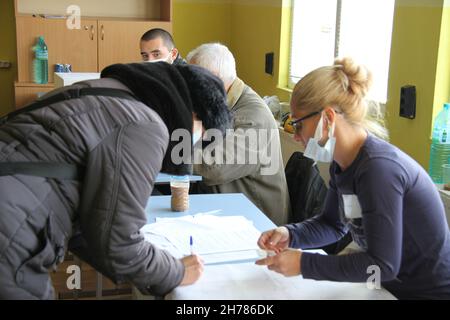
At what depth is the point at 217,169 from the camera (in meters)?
2.73

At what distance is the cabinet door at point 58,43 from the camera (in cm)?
→ 480

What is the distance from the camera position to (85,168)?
1.22 m

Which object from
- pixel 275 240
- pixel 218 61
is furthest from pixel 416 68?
pixel 275 240

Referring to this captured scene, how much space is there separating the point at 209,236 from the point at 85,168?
2.74 ft

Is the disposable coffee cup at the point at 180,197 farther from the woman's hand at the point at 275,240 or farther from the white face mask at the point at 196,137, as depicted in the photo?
the white face mask at the point at 196,137

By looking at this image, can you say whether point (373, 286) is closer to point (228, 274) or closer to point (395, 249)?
point (395, 249)

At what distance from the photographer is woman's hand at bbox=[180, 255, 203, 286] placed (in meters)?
1.52

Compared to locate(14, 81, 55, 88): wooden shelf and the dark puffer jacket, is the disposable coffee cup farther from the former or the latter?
locate(14, 81, 55, 88): wooden shelf

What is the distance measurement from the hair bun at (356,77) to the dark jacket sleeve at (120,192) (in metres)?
0.58

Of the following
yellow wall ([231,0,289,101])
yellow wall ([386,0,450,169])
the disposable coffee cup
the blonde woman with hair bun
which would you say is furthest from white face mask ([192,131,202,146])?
yellow wall ([231,0,289,101])

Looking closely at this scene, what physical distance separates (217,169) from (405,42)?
1171mm

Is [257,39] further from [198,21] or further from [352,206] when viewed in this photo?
[352,206]

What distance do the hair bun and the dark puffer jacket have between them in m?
0.57
